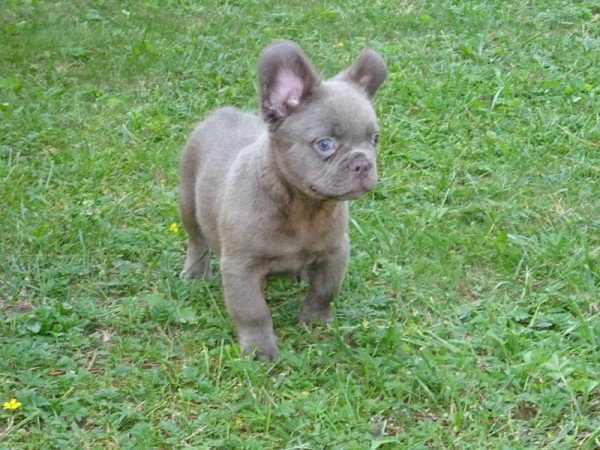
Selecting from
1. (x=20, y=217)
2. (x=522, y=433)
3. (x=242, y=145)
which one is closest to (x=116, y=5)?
(x=20, y=217)

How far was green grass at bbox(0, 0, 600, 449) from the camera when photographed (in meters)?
4.46

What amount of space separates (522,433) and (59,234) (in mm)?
3130

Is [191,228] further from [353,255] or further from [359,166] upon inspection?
[359,166]

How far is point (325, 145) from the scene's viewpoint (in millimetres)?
4648

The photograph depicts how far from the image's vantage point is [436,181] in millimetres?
6766

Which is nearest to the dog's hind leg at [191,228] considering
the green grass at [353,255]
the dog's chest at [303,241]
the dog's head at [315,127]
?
the green grass at [353,255]

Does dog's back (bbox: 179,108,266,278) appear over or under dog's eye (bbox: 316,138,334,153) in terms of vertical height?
under

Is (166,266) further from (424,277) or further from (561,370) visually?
(561,370)

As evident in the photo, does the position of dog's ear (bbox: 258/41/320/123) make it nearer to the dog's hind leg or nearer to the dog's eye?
the dog's eye

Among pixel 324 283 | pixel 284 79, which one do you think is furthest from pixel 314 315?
pixel 284 79

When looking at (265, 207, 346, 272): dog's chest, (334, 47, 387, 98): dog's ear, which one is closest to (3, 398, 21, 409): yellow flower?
(265, 207, 346, 272): dog's chest

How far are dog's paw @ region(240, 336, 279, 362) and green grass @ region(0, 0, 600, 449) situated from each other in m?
0.06

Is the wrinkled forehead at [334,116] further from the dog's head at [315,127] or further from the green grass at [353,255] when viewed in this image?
the green grass at [353,255]

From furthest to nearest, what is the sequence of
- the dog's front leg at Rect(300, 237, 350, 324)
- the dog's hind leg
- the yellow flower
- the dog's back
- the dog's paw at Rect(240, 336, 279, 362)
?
the dog's hind leg, the dog's back, the dog's front leg at Rect(300, 237, 350, 324), the dog's paw at Rect(240, 336, 279, 362), the yellow flower
